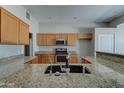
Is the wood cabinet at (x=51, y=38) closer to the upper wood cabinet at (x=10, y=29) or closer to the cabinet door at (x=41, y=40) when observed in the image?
the cabinet door at (x=41, y=40)

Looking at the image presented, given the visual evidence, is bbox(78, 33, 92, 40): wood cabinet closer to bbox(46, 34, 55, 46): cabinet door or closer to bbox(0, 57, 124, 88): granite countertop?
bbox(46, 34, 55, 46): cabinet door

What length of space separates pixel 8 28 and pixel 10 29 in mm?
123

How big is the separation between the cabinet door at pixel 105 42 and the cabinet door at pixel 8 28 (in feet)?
14.5

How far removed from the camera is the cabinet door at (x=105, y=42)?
278 inches

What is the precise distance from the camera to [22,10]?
524 centimetres

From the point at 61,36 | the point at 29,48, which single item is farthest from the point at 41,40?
the point at 29,48

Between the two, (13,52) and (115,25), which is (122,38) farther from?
(13,52)

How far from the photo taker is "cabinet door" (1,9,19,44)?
2.71 meters

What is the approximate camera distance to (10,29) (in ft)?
10.2

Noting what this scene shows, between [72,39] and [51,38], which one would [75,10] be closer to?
[72,39]

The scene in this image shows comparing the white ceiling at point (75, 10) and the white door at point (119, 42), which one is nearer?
the white ceiling at point (75, 10)

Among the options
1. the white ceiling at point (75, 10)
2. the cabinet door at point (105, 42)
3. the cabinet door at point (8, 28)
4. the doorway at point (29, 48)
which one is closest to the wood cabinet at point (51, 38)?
the doorway at point (29, 48)

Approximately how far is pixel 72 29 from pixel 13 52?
4.73 metres
